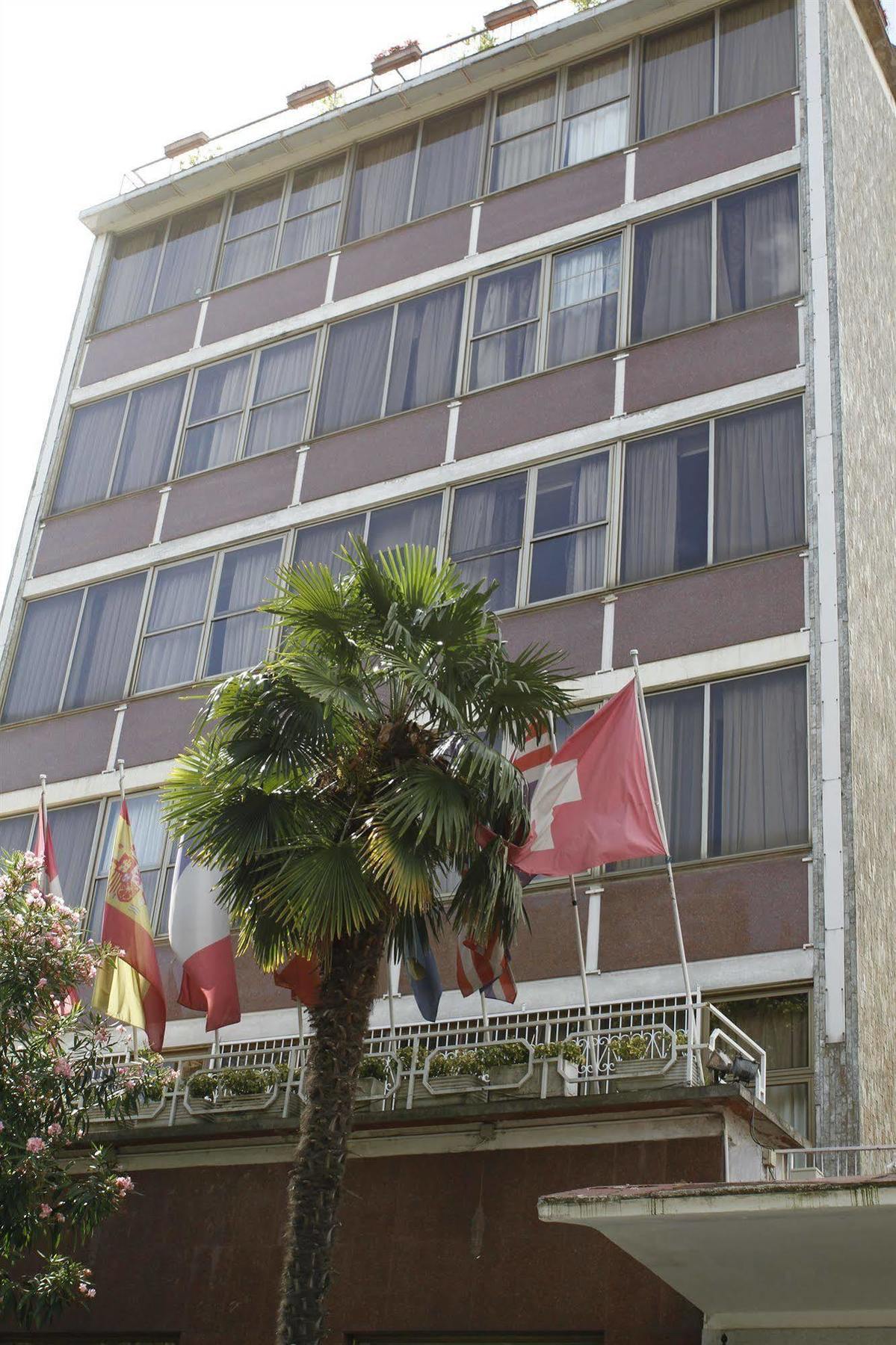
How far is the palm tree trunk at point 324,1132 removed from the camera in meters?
14.3

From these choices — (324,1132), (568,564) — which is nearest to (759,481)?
(568,564)

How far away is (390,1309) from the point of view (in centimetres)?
1697

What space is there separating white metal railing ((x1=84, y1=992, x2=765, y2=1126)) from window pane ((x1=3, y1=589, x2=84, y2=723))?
9.05m

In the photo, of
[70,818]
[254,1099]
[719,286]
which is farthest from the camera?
[70,818]

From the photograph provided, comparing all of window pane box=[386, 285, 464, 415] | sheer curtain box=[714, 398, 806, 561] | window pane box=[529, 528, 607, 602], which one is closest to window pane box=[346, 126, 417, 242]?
window pane box=[386, 285, 464, 415]

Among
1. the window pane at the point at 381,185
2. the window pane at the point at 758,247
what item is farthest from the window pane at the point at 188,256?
the window pane at the point at 758,247

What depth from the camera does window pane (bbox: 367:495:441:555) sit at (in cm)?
2475

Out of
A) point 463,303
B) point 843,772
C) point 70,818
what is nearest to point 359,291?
point 463,303

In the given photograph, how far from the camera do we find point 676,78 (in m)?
26.2

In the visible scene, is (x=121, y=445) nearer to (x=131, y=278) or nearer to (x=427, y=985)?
(x=131, y=278)

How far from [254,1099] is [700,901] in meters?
5.55

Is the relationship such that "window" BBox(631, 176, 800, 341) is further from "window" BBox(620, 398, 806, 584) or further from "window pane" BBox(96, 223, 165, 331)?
"window pane" BBox(96, 223, 165, 331)

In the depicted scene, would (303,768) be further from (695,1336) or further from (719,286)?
(719,286)

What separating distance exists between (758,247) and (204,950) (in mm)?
12615
